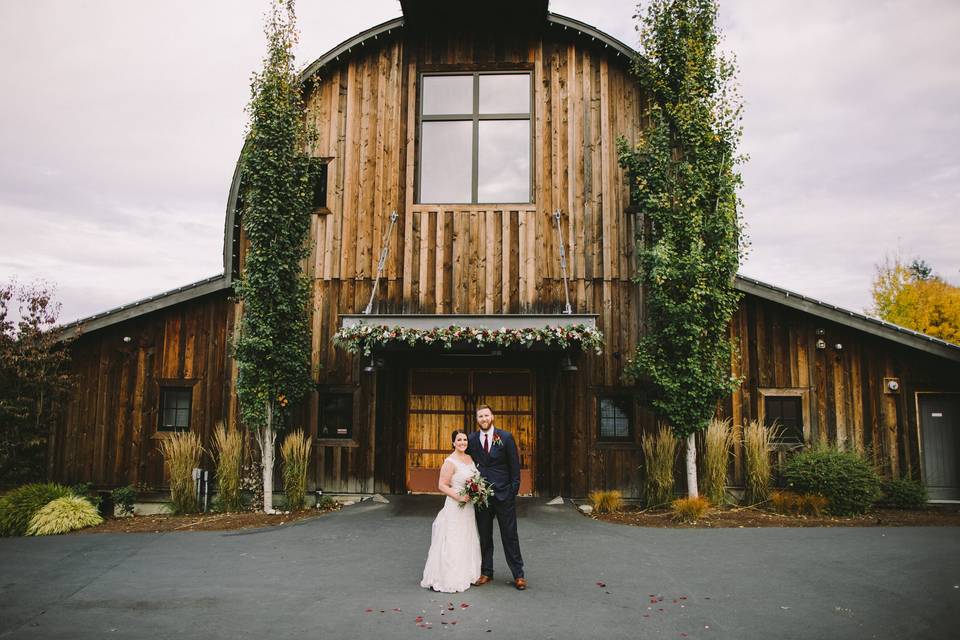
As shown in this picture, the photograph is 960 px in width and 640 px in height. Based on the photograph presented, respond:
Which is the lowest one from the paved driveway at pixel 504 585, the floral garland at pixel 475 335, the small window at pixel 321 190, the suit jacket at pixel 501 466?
the paved driveway at pixel 504 585

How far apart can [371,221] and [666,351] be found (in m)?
5.56

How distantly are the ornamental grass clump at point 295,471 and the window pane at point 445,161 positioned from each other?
15.6 ft

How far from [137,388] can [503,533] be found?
8.61 metres

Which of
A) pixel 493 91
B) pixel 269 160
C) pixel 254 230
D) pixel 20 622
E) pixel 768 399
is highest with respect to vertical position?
pixel 493 91

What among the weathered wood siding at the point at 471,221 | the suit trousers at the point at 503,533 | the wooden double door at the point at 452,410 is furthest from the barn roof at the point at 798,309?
the suit trousers at the point at 503,533

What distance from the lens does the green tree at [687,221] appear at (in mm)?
10062

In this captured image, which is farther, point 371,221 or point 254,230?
point 371,221

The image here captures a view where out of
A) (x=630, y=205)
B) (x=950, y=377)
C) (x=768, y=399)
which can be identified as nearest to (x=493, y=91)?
(x=630, y=205)

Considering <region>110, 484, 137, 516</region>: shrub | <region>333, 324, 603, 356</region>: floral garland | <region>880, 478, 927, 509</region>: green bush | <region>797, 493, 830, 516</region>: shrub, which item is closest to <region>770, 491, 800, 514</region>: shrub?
<region>797, 493, 830, 516</region>: shrub

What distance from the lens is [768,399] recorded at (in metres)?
11.2

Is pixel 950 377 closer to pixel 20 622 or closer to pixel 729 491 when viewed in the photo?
pixel 729 491

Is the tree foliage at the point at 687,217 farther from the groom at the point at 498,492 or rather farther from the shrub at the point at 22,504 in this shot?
the shrub at the point at 22,504

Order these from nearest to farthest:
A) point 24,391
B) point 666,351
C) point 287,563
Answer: point 287,563 < point 666,351 < point 24,391

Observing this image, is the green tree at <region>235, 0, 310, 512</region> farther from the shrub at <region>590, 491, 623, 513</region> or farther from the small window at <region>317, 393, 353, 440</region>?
the shrub at <region>590, 491, 623, 513</region>
